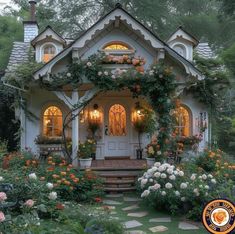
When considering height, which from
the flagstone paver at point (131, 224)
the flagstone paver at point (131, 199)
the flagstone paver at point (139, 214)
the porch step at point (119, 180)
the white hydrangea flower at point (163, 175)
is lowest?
the flagstone paver at point (131, 224)

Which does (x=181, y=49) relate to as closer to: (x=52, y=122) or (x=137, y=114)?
(x=137, y=114)

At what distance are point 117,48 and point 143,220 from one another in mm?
6243

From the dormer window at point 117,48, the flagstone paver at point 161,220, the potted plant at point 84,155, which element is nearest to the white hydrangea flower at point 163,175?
the flagstone paver at point 161,220

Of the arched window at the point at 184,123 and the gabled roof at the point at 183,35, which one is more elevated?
the gabled roof at the point at 183,35

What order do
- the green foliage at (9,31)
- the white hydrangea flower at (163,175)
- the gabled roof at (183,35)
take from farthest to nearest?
the green foliage at (9,31)
the gabled roof at (183,35)
the white hydrangea flower at (163,175)

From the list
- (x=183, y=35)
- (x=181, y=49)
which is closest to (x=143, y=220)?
(x=181, y=49)

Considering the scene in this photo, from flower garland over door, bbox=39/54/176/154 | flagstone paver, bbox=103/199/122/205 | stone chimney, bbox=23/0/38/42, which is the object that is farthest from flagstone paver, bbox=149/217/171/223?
stone chimney, bbox=23/0/38/42

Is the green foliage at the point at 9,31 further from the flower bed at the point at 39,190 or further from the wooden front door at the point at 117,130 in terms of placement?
the flower bed at the point at 39,190

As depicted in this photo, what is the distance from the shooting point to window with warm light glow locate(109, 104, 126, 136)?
14.4m

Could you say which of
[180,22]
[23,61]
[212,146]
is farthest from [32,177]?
[180,22]

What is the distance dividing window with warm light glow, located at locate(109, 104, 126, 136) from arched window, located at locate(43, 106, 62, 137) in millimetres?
1873

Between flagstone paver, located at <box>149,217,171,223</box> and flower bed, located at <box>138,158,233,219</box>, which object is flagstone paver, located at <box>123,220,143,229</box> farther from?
flower bed, located at <box>138,158,233,219</box>

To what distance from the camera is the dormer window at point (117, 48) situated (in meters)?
12.1

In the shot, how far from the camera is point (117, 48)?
12438 millimetres
